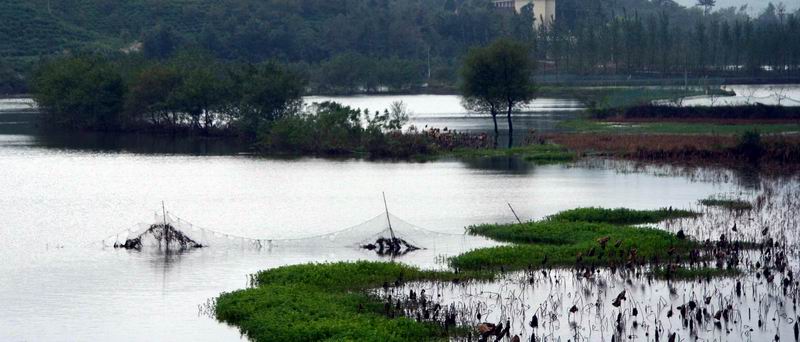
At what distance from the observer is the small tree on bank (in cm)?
6831

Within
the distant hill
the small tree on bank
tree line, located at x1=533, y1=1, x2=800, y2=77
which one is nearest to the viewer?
the small tree on bank

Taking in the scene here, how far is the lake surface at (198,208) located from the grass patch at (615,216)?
2.76m

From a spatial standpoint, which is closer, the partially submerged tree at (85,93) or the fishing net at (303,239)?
the fishing net at (303,239)

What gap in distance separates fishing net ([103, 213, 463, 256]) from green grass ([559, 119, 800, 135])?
29.9 meters

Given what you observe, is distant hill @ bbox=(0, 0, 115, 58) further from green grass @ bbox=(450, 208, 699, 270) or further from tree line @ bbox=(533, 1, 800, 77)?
green grass @ bbox=(450, 208, 699, 270)

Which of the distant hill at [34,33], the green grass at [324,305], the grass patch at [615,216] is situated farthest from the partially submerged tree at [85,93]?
the green grass at [324,305]

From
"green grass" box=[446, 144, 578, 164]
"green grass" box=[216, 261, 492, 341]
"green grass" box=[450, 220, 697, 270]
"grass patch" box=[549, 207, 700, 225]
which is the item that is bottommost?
"green grass" box=[216, 261, 492, 341]

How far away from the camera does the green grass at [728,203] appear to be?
38719mm

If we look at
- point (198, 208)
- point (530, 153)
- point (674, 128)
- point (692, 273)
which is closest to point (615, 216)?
point (692, 273)

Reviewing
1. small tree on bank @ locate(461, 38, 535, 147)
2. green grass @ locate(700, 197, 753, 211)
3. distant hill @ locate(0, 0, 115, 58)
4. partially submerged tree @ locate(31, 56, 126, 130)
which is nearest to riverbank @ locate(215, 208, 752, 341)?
green grass @ locate(700, 197, 753, 211)

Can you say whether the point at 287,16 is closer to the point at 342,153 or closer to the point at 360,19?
the point at 360,19

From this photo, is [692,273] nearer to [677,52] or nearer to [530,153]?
[530,153]

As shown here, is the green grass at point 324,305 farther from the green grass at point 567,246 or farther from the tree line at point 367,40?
the tree line at point 367,40

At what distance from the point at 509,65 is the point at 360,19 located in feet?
342
